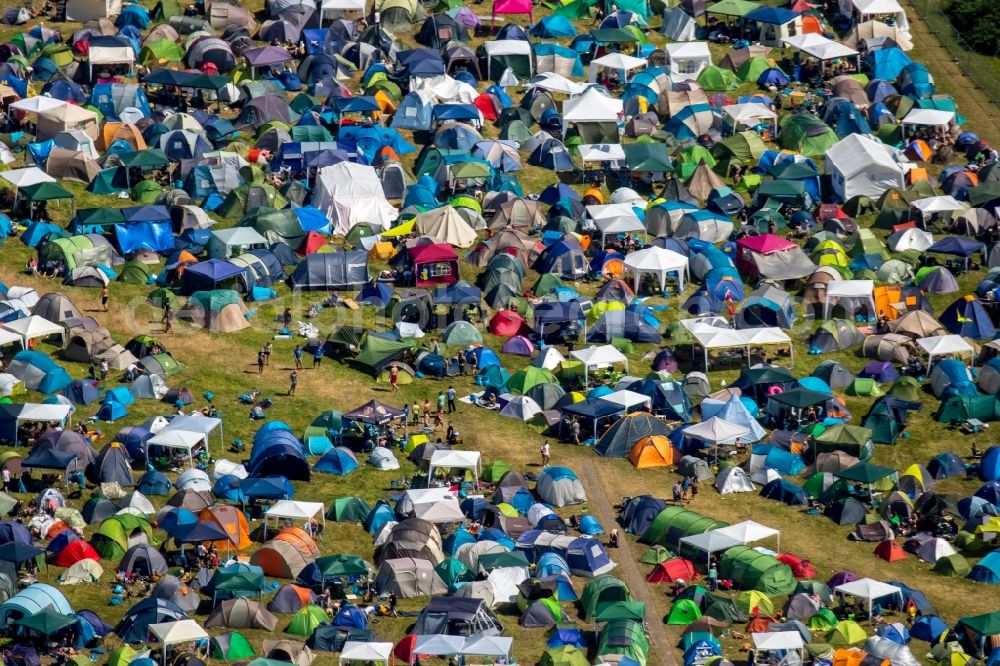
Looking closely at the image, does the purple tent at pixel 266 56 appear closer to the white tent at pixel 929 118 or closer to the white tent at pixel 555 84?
the white tent at pixel 555 84

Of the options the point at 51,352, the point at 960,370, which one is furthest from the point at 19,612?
the point at 960,370

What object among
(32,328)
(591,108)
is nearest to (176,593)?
(32,328)

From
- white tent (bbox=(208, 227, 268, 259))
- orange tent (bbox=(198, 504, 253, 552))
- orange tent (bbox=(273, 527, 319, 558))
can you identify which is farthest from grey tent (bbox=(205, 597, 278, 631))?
white tent (bbox=(208, 227, 268, 259))

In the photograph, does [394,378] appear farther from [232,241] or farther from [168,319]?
[232,241]

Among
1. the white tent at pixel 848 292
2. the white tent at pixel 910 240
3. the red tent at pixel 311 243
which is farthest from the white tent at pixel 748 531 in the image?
the red tent at pixel 311 243

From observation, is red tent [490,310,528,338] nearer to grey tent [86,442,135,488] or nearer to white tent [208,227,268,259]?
white tent [208,227,268,259]

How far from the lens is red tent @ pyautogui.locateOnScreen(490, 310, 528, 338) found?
3214 inches

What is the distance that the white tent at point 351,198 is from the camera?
88.8 metres

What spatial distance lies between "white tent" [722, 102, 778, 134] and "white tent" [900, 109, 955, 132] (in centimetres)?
646

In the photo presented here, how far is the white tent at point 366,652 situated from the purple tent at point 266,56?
49824 millimetres

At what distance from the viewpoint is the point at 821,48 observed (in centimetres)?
10550

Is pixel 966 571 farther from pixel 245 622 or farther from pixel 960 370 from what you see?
pixel 245 622

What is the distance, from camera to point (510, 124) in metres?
98.2

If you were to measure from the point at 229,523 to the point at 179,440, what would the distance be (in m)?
6.11
